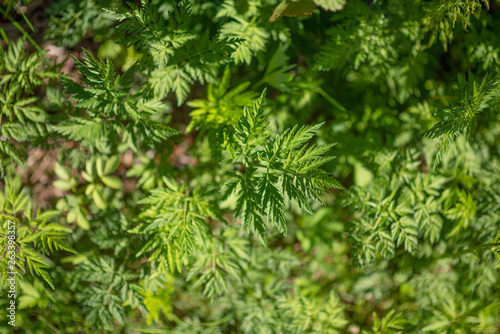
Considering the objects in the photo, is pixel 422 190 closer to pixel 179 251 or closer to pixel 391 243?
pixel 391 243

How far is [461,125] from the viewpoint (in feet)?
5.08

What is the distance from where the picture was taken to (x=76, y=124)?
5.79ft

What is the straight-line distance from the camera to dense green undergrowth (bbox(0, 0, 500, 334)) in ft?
5.38

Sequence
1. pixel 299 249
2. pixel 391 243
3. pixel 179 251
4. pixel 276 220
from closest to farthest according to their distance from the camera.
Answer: pixel 276 220
pixel 179 251
pixel 391 243
pixel 299 249

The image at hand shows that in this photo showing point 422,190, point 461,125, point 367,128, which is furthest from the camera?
point 367,128

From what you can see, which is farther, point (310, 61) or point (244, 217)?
point (310, 61)

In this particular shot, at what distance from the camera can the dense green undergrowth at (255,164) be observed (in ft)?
5.38

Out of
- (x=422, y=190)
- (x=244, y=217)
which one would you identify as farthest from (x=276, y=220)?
(x=422, y=190)

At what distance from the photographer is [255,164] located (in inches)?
63.4

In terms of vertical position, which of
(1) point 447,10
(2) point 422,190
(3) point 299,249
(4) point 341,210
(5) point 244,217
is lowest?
(3) point 299,249

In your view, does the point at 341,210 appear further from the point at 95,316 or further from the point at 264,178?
the point at 95,316

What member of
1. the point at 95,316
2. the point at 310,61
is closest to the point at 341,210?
the point at 310,61

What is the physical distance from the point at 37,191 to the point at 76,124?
136 centimetres

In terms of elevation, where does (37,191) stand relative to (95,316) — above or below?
above
